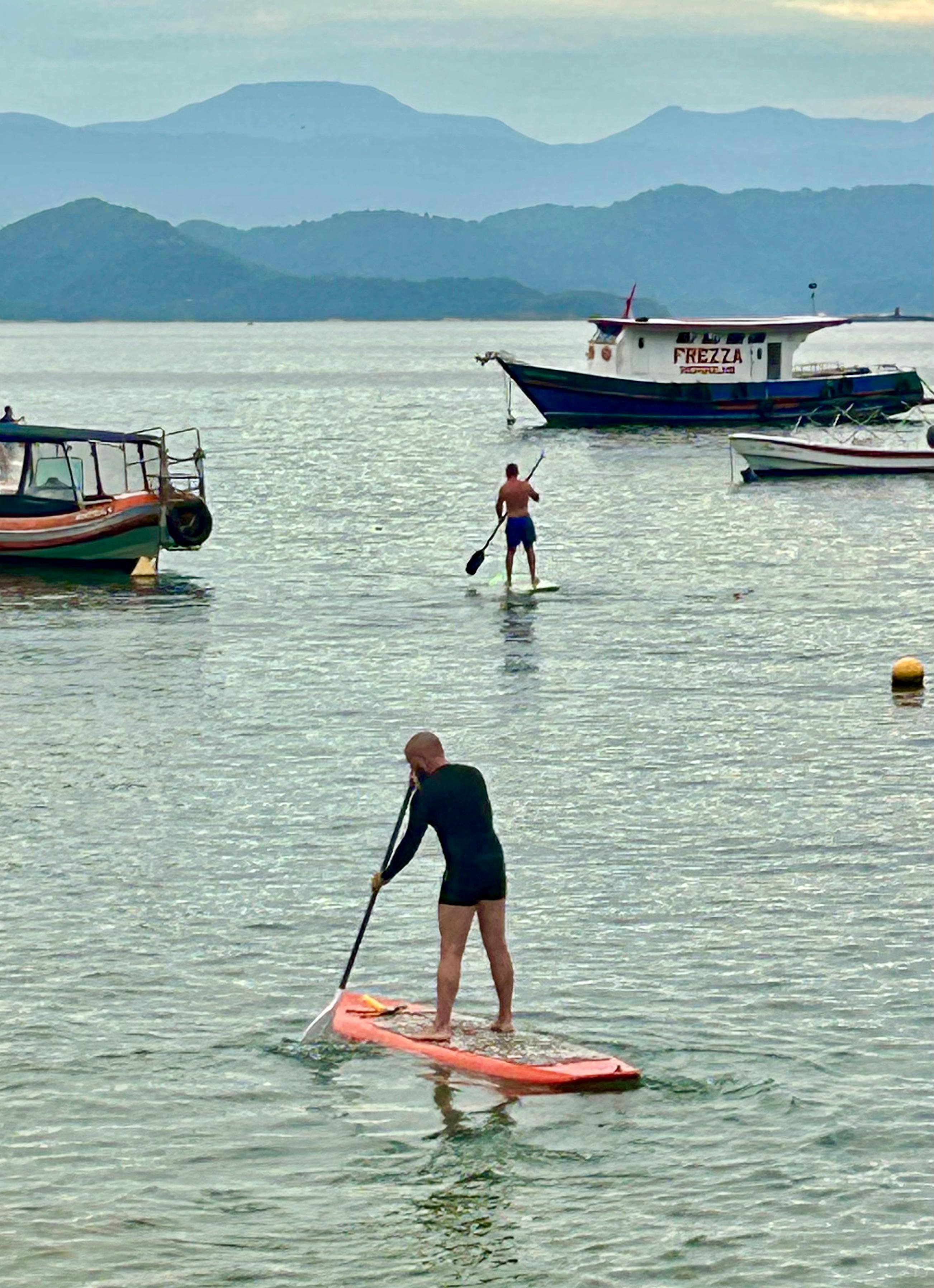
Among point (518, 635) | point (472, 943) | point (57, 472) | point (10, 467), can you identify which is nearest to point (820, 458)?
point (57, 472)

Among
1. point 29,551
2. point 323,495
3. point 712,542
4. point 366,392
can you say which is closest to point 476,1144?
point 29,551

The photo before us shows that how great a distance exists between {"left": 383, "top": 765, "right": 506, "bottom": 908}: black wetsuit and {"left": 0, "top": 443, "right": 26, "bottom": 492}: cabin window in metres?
29.9

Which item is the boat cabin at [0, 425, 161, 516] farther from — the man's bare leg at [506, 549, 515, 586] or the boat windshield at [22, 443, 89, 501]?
the man's bare leg at [506, 549, 515, 586]

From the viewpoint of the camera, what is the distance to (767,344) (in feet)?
255

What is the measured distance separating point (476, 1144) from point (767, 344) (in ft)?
219

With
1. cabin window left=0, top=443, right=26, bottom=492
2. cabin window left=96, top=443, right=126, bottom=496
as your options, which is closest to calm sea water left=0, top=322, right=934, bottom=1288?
cabin window left=96, top=443, right=126, bottom=496

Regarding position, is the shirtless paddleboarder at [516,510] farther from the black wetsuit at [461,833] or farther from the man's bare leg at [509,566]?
the black wetsuit at [461,833]

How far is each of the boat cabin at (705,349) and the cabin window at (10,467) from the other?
36.7 metres

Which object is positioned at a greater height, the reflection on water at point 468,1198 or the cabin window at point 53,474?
the cabin window at point 53,474

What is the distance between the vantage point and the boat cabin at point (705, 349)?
76.3m

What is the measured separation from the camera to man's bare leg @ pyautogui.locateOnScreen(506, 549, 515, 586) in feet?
126

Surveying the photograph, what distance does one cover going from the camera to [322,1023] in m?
15.1

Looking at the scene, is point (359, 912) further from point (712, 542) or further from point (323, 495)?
point (323, 495)

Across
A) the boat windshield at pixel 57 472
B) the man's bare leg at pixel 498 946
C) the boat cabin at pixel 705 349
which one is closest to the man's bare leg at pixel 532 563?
the boat windshield at pixel 57 472
